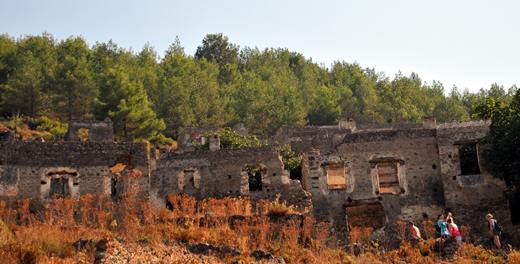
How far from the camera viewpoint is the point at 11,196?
23297mm

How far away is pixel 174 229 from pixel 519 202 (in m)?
13.6

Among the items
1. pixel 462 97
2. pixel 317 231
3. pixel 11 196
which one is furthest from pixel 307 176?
pixel 462 97

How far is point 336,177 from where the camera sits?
27.5 meters

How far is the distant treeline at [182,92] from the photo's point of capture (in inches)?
1526

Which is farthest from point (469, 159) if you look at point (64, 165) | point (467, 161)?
point (64, 165)

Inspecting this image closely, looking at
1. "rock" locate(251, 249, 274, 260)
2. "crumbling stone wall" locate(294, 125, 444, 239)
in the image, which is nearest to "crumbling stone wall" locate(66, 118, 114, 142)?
"crumbling stone wall" locate(294, 125, 444, 239)

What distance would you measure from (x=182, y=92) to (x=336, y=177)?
19.4 meters

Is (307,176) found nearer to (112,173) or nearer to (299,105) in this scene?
(112,173)

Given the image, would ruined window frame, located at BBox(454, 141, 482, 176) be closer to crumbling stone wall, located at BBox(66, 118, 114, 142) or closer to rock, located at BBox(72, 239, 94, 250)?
rock, located at BBox(72, 239, 94, 250)

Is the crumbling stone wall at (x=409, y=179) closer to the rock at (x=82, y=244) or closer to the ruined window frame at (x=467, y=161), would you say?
the ruined window frame at (x=467, y=161)

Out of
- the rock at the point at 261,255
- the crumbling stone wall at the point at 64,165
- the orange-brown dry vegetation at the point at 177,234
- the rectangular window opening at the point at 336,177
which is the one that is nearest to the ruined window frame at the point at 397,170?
the rectangular window opening at the point at 336,177

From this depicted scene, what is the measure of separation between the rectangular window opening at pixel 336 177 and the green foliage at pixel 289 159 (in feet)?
7.27

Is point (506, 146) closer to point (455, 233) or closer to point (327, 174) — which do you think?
point (455, 233)

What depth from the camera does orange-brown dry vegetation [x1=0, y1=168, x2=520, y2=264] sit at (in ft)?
50.2
